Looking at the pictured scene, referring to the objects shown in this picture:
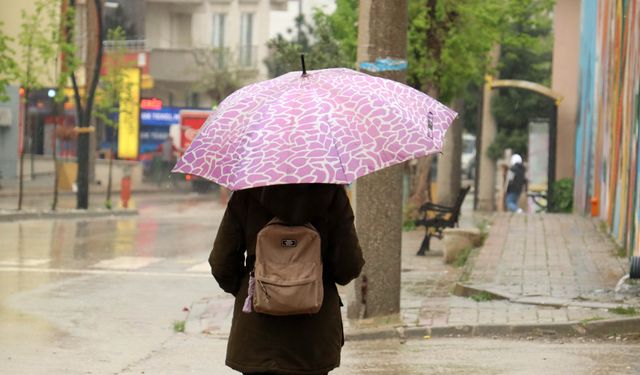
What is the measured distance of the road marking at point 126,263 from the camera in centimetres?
1698

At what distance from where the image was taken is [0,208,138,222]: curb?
25984 millimetres

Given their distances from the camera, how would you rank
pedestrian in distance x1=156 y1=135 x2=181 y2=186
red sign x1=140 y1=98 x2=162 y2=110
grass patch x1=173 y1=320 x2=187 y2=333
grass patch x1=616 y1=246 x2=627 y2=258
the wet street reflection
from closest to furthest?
the wet street reflection → grass patch x1=173 y1=320 x2=187 y2=333 → grass patch x1=616 y1=246 x2=627 y2=258 → pedestrian in distance x1=156 y1=135 x2=181 y2=186 → red sign x1=140 y1=98 x2=162 y2=110

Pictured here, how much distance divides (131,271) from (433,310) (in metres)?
6.14

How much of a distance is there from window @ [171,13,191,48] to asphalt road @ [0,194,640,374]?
4132 centimetres

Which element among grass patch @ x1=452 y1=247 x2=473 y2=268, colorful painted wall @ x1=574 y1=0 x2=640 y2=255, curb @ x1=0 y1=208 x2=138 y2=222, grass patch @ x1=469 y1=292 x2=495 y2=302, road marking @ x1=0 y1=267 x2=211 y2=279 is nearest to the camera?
grass patch @ x1=469 y1=292 x2=495 y2=302

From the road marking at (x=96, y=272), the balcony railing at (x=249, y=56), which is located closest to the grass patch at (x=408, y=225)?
the road marking at (x=96, y=272)

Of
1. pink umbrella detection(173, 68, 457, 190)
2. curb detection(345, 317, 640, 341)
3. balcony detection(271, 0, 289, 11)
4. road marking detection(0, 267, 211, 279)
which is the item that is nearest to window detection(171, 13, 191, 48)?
balcony detection(271, 0, 289, 11)

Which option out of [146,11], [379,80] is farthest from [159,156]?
[379,80]

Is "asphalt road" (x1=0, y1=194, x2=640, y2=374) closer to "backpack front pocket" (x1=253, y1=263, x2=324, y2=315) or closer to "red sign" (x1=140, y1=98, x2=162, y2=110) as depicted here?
"backpack front pocket" (x1=253, y1=263, x2=324, y2=315)

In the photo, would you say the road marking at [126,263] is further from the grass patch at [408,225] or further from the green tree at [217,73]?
the green tree at [217,73]

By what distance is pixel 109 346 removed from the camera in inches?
413

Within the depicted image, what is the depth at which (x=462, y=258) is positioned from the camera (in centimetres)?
1664

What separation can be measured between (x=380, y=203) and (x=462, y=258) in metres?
6.21

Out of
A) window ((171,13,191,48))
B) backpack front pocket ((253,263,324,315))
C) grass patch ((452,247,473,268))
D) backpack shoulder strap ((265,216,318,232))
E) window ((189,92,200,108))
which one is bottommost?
grass patch ((452,247,473,268))
